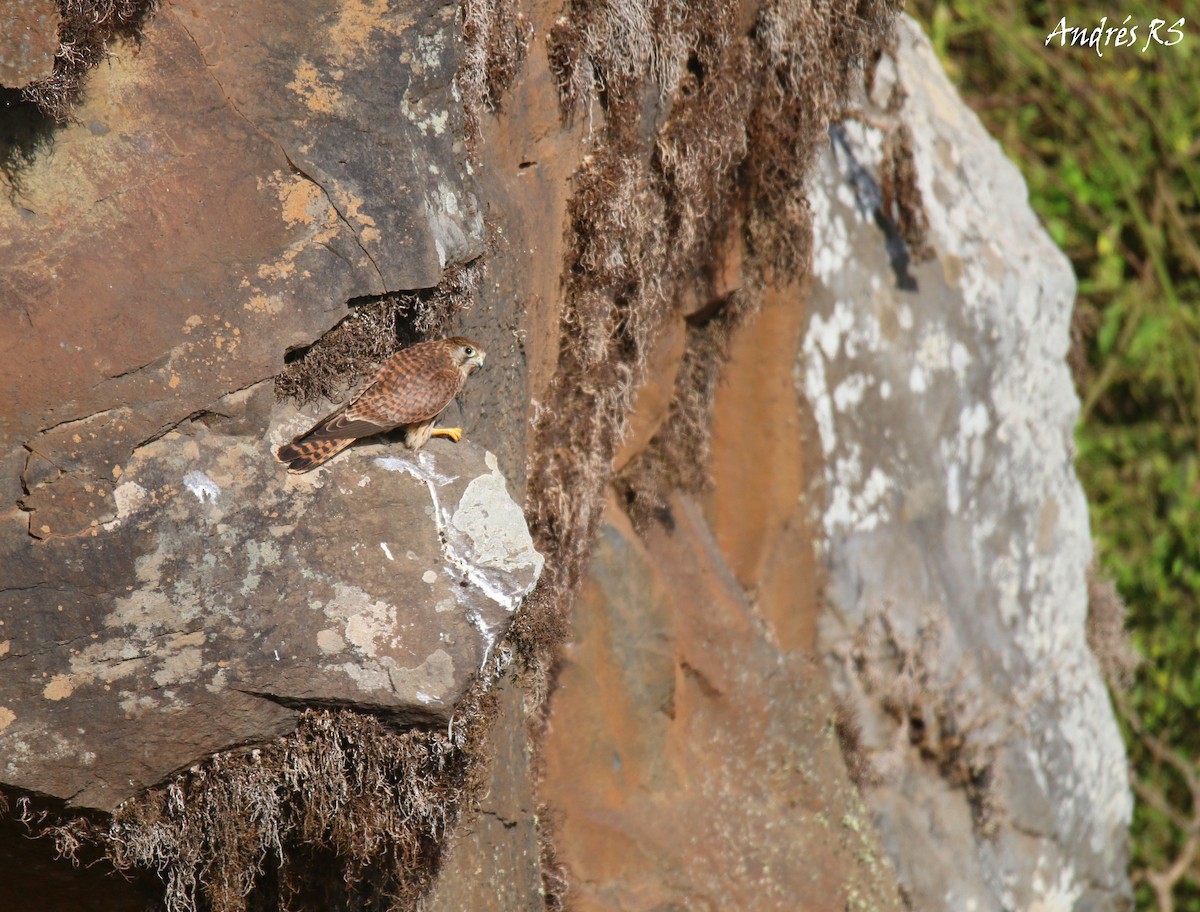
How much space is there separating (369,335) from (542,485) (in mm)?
824

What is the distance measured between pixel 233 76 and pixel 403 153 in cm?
46

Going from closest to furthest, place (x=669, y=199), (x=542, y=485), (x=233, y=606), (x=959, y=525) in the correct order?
(x=233, y=606) < (x=542, y=485) < (x=669, y=199) < (x=959, y=525)

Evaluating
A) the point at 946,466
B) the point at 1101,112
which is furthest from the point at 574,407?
the point at 1101,112

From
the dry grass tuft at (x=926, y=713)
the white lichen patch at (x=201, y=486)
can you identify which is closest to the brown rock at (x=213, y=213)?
the white lichen patch at (x=201, y=486)

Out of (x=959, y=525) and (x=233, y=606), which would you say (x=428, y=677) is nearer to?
(x=233, y=606)

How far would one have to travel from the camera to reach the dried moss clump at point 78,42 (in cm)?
249

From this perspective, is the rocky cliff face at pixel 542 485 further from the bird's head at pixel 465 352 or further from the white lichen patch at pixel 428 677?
the bird's head at pixel 465 352

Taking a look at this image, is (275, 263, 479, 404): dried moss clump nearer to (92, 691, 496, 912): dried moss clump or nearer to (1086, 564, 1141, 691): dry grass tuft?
(92, 691, 496, 912): dried moss clump

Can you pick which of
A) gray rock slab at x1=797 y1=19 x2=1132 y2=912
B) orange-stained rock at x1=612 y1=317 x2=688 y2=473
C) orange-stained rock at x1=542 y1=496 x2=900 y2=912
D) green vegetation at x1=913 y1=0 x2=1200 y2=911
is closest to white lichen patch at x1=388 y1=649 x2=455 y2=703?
orange-stained rock at x1=542 y1=496 x2=900 y2=912

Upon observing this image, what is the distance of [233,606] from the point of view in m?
2.67

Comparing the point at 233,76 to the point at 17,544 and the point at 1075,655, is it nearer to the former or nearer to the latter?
the point at 17,544

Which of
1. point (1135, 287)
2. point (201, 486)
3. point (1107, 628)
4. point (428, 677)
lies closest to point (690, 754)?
point (428, 677)

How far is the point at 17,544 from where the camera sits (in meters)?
2.50

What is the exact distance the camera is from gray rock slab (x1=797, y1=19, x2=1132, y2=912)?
469 cm
